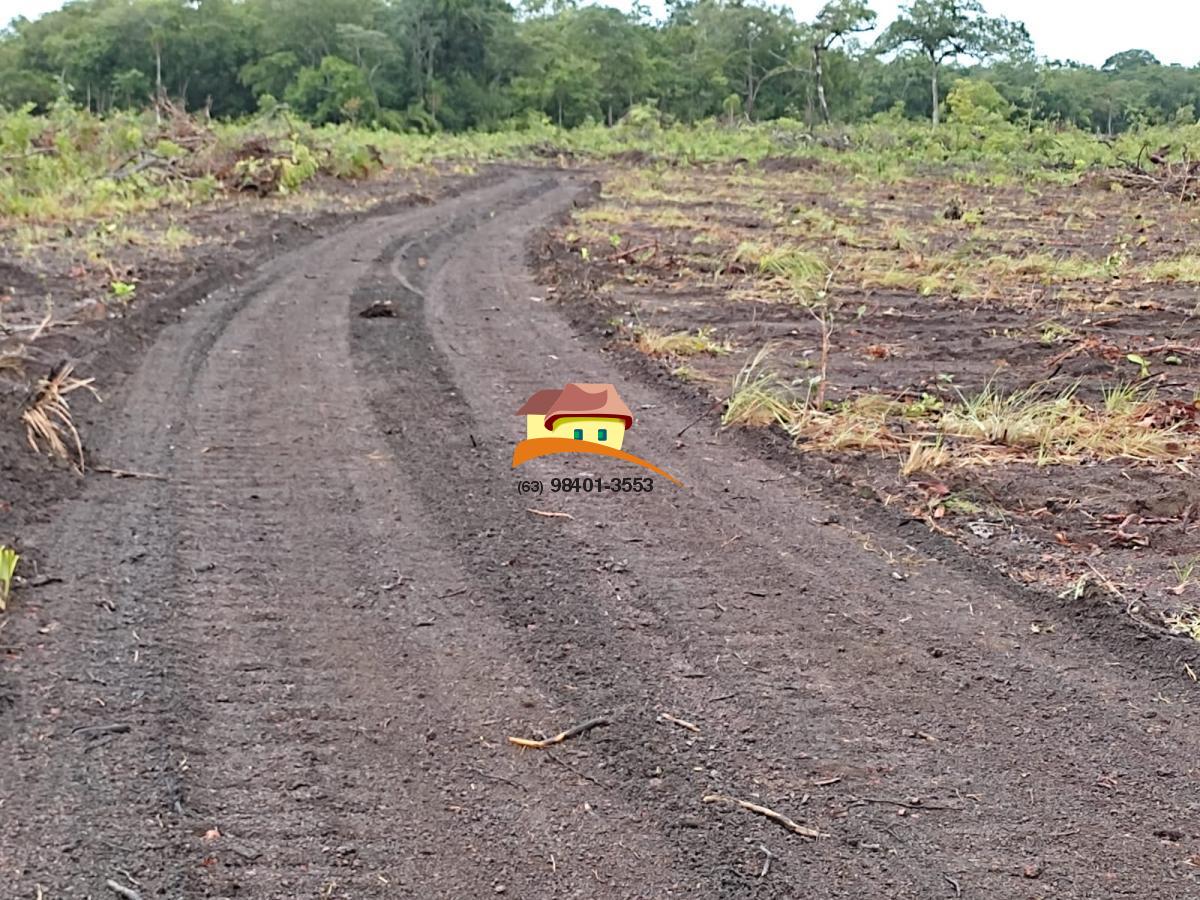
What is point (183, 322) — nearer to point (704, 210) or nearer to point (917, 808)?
point (917, 808)

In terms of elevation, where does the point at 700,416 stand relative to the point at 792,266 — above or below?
below

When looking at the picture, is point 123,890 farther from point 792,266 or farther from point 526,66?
point 526,66

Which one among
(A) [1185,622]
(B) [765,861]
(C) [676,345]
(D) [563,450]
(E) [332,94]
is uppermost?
(E) [332,94]

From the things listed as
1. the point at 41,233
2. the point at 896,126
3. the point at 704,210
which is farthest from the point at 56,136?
the point at 896,126

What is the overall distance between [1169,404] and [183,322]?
6.80 metres

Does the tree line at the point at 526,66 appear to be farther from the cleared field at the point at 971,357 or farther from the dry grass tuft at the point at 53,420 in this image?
the dry grass tuft at the point at 53,420

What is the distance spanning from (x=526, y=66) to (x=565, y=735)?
170ft

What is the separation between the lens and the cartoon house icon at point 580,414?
5781 mm

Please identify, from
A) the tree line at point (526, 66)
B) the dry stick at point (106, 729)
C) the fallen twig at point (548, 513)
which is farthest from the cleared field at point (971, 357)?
the tree line at point (526, 66)

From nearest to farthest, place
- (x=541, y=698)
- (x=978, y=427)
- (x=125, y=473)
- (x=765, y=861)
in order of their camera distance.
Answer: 1. (x=765, y=861)
2. (x=541, y=698)
3. (x=125, y=473)
4. (x=978, y=427)

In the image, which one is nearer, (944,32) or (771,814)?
(771,814)

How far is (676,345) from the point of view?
25.1 ft

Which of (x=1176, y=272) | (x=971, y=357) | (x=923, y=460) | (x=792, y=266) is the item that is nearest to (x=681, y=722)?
(x=923, y=460)

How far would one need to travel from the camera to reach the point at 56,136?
1756 cm
